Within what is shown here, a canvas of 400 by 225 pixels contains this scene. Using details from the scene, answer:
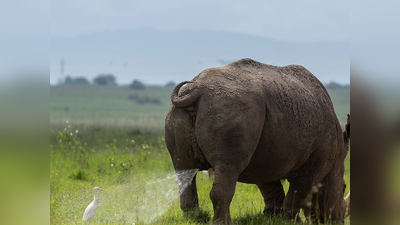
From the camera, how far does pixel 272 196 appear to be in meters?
8.03

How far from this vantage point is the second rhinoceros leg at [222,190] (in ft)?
19.0

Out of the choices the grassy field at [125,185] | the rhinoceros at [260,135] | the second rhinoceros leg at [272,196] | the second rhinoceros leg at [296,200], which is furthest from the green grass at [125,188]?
the rhinoceros at [260,135]

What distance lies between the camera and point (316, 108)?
6.99 meters

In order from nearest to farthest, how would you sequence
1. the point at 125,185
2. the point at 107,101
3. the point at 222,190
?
the point at 222,190 → the point at 125,185 → the point at 107,101

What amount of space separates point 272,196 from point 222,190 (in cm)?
247

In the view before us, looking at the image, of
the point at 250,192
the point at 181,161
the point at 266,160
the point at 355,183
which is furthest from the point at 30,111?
the point at 250,192

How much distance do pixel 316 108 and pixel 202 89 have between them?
6.14 feet

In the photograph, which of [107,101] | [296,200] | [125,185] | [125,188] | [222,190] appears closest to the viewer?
[222,190]

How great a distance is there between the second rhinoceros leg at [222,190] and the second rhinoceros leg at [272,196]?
2164mm

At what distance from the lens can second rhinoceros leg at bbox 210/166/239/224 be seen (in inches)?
228

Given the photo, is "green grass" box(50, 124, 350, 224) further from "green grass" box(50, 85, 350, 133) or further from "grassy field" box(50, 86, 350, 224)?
"green grass" box(50, 85, 350, 133)

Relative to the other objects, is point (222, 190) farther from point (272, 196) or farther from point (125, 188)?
point (125, 188)

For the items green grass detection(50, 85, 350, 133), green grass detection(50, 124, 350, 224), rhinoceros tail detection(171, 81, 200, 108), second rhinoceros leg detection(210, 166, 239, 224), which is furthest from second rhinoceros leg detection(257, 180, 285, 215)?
green grass detection(50, 85, 350, 133)

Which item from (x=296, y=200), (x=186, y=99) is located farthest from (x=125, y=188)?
(x=186, y=99)
